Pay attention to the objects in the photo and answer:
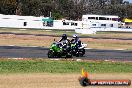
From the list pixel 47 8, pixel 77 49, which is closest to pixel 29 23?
pixel 47 8

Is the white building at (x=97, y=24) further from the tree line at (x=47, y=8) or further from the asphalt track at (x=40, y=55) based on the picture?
the asphalt track at (x=40, y=55)

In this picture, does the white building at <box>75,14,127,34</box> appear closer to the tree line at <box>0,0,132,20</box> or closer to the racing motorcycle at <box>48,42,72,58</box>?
the tree line at <box>0,0,132,20</box>

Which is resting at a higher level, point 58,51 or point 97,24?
point 58,51

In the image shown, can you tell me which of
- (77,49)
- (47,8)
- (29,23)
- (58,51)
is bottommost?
(29,23)

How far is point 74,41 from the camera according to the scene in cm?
2836

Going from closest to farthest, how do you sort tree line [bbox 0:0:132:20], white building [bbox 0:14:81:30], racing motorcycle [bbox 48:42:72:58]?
1. racing motorcycle [bbox 48:42:72:58]
2. white building [bbox 0:14:81:30]
3. tree line [bbox 0:0:132:20]

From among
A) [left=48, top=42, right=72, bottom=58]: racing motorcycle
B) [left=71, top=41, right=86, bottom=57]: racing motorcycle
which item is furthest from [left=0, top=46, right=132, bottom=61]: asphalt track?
[left=48, top=42, right=72, bottom=58]: racing motorcycle

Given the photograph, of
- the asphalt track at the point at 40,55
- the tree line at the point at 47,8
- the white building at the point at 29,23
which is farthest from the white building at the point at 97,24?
the asphalt track at the point at 40,55

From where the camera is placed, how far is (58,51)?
2631 centimetres

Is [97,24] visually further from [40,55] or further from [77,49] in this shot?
[40,55]

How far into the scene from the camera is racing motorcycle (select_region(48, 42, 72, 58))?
26328 mm

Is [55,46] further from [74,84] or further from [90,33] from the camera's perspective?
[90,33]

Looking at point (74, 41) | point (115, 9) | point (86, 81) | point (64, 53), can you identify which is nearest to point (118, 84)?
point (86, 81)

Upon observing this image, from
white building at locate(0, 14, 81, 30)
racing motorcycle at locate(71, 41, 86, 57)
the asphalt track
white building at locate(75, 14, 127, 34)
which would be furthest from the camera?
white building at locate(0, 14, 81, 30)
